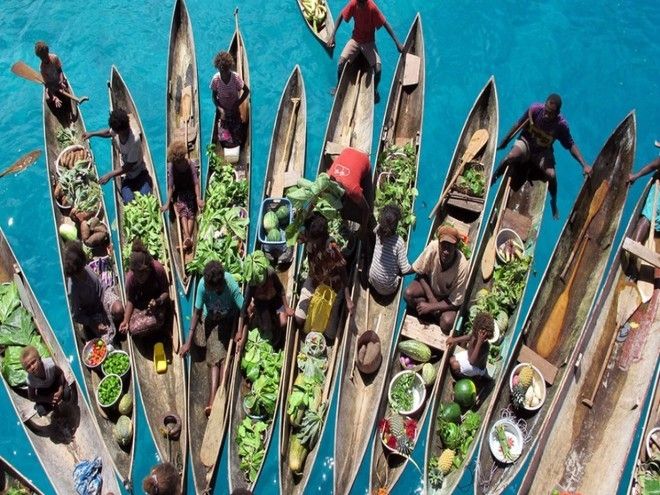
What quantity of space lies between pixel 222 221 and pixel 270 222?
66 cm

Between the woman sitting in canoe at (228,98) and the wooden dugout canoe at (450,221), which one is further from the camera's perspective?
the woman sitting in canoe at (228,98)

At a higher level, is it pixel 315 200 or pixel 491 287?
pixel 315 200

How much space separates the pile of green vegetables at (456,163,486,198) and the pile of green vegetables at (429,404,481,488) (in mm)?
→ 2973

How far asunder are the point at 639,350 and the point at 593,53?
538 centimetres

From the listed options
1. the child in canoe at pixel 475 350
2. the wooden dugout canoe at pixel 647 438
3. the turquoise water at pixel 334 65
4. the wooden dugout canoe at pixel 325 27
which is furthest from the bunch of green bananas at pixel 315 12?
the wooden dugout canoe at pixel 647 438

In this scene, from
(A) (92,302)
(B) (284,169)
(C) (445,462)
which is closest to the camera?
(C) (445,462)

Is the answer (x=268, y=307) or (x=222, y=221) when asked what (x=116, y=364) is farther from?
(x=222, y=221)

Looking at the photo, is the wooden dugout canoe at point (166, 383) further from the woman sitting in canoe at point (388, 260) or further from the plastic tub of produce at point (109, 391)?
the woman sitting in canoe at point (388, 260)

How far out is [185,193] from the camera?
7789 mm

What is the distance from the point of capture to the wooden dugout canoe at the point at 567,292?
248 inches

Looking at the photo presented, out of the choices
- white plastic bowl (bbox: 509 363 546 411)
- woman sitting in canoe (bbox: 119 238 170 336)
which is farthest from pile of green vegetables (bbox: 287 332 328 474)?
white plastic bowl (bbox: 509 363 546 411)

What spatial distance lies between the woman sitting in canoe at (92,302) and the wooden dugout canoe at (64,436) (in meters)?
0.53

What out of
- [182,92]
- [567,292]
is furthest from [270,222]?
[567,292]

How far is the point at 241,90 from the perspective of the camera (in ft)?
26.9
